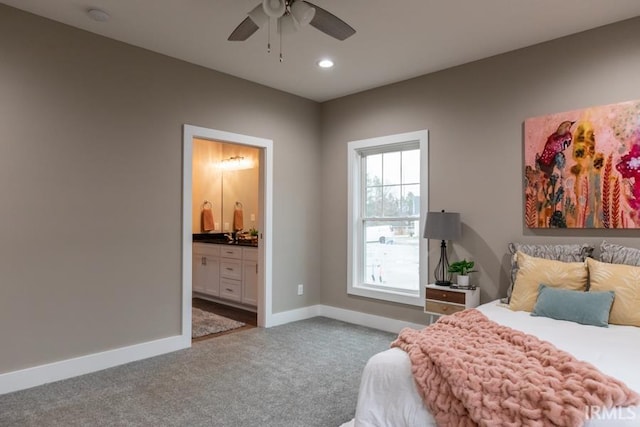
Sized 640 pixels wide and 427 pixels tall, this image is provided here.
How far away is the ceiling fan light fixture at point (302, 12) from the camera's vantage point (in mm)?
2328

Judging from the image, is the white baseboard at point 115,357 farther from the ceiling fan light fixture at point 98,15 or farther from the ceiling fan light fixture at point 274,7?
the ceiling fan light fixture at point 274,7

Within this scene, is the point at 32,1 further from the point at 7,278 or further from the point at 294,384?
the point at 294,384

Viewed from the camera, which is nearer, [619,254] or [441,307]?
[619,254]

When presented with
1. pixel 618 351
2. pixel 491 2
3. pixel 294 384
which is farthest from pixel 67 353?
pixel 491 2

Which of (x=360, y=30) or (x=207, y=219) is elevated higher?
(x=360, y=30)

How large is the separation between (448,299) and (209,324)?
2.65 m

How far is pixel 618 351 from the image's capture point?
6.62ft

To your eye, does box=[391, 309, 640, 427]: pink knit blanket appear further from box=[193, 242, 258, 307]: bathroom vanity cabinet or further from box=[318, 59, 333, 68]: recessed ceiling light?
box=[193, 242, 258, 307]: bathroom vanity cabinet

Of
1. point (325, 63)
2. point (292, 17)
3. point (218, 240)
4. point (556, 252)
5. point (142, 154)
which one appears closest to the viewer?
point (292, 17)

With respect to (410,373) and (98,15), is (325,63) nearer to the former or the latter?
(98,15)

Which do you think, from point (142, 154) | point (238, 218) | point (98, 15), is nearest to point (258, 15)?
point (98, 15)

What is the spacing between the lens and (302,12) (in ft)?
7.73

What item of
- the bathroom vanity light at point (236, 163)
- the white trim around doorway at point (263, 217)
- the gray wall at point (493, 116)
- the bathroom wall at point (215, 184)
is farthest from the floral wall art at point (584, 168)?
the bathroom wall at point (215, 184)

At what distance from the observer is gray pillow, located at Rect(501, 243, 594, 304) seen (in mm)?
3117
